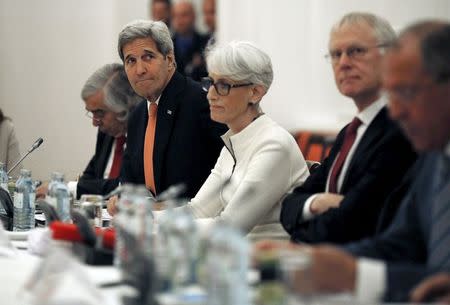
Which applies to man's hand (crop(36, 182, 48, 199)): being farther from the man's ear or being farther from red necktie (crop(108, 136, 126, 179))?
the man's ear

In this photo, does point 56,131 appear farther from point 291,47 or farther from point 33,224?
point 33,224

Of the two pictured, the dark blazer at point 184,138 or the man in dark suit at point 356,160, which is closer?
the man in dark suit at point 356,160

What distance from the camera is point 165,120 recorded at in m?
4.93

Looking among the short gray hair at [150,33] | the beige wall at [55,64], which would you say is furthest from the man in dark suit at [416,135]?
the beige wall at [55,64]

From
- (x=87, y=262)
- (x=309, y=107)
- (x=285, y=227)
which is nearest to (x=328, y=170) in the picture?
(x=285, y=227)

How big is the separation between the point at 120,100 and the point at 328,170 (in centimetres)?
201

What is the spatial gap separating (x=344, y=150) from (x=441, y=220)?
1.08m

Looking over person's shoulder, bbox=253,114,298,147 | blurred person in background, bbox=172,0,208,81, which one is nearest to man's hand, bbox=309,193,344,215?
person's shoulder, bbox=253,114,298,147

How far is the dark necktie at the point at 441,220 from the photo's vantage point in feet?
8.30

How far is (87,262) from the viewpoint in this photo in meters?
3.01

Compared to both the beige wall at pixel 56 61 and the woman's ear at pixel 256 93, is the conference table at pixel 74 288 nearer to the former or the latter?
the woman's ear at pixel 256 93

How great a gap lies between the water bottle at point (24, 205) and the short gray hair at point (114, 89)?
1248 millimetres

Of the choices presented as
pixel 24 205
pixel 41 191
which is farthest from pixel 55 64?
pixel 24 205

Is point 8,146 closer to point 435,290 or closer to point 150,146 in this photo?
point 150,146
